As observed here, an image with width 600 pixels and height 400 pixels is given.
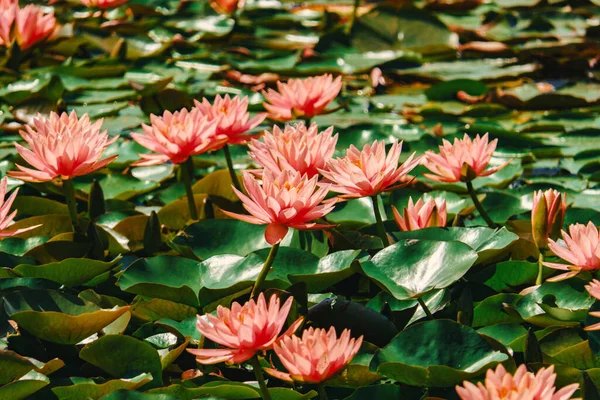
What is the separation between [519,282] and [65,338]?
86cm

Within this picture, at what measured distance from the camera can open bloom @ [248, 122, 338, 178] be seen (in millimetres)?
1655

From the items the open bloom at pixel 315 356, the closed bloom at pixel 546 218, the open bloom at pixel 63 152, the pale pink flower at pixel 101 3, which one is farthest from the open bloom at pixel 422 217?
the pale pink flower at pixel 101 3

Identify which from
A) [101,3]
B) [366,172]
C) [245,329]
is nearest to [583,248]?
[366,172]

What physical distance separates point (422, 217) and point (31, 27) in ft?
6.60

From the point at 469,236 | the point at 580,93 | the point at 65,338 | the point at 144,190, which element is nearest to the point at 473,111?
the point at 580,93

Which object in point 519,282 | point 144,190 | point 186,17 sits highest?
point 519,282

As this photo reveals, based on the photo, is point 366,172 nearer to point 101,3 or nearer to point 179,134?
point 179,134

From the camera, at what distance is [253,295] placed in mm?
1522

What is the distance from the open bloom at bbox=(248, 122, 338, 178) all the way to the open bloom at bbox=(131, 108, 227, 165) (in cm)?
14

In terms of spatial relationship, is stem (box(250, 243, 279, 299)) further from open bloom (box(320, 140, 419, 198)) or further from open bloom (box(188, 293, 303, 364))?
open bloom (box(188, 293, 303, 364))

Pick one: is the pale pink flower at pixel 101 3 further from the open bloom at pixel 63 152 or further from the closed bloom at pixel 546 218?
the closed bloom at pixel 546 218

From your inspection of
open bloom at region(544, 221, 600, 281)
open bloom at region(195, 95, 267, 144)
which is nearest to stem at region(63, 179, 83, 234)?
open bloom at region(195, 95, 267, 144)

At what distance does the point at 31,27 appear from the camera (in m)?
3.28

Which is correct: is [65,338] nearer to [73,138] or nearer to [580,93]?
[73,138]
